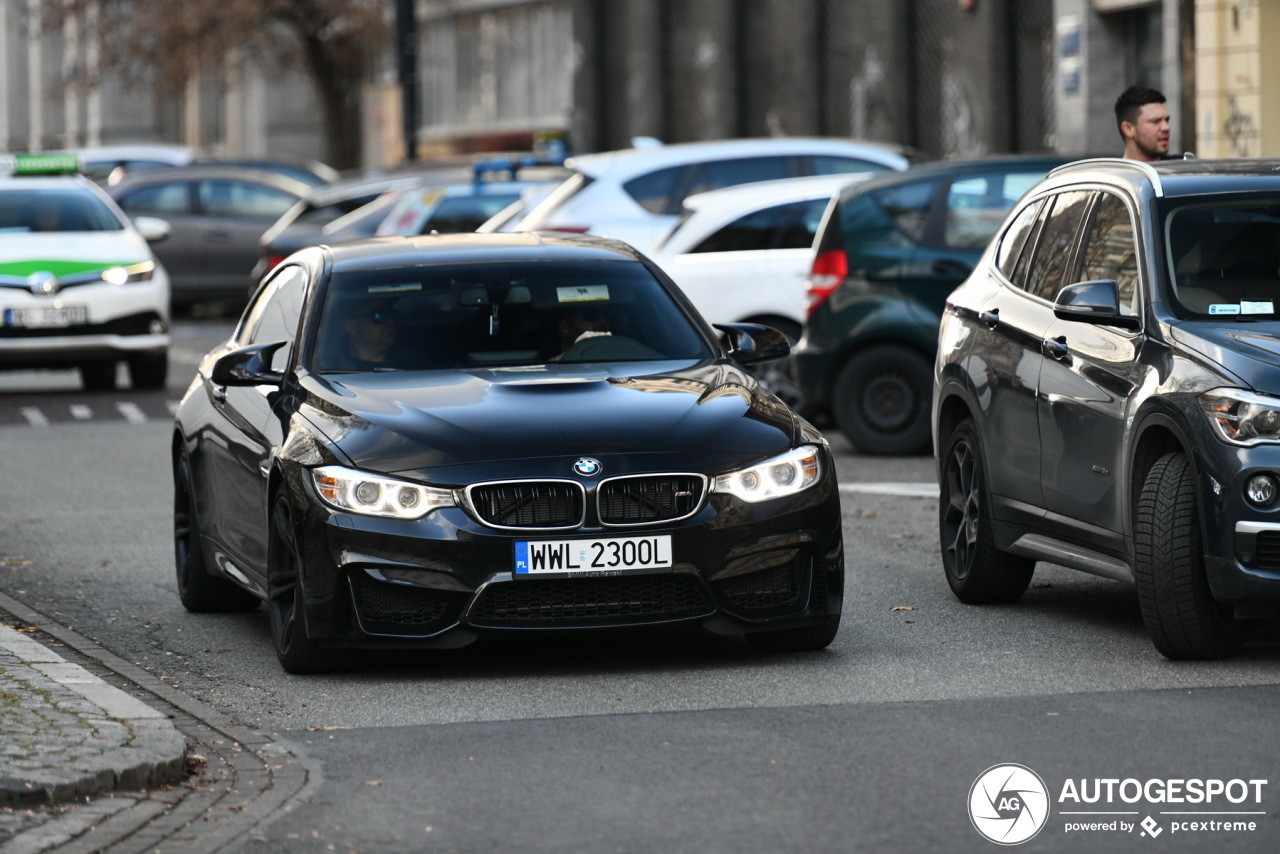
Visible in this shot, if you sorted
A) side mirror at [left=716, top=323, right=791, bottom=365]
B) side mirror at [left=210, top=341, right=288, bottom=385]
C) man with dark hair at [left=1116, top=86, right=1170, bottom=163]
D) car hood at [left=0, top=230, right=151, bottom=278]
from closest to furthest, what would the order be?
side mirror at [left=210, top=341, right=288, bottom=385], side mirror at [left=716, top=323, right=791, bottom=365], man with dark hair at [left=1116, top=86, right=1170, bottom=163], car hood at [left=0, top=230, right=151, bottom=278]

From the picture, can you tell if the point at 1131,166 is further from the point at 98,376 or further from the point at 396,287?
the point at 98,376

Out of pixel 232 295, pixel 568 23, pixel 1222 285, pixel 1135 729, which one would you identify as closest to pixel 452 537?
pixel 1135 729

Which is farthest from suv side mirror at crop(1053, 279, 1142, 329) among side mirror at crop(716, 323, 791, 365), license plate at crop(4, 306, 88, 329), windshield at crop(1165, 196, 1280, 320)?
license plate at crop(4, 306, 88, 329)

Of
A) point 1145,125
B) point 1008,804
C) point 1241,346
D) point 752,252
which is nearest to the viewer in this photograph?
point 1008,804

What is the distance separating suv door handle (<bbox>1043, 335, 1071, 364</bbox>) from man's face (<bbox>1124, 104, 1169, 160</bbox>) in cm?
322

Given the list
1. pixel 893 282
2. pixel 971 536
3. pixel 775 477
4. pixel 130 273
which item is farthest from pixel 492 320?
pixel 130 273

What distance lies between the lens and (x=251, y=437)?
28.8ft

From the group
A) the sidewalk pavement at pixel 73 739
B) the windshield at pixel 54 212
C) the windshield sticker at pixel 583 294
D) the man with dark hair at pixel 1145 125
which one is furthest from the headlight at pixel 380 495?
the windshield at pixel 54 212

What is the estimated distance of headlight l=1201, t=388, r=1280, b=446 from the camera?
24.5 feet

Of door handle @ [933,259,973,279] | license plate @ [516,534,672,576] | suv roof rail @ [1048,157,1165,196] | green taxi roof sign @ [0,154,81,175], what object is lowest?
license plate @ [516,534,672,576]

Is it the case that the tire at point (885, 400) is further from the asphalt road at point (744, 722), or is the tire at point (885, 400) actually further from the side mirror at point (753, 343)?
the side mirror at point (753, 343)

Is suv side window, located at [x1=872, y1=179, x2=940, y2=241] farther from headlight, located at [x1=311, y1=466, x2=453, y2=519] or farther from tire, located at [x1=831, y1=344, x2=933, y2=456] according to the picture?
headlight, located at [x1=311, y1=466, x2=453, y2=519]

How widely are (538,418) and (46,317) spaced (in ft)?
43.4

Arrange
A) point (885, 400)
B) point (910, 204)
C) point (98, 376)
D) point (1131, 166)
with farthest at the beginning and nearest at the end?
point (98, 376) → point (885, 400) → point (910, 204) → point (1131, 166)
